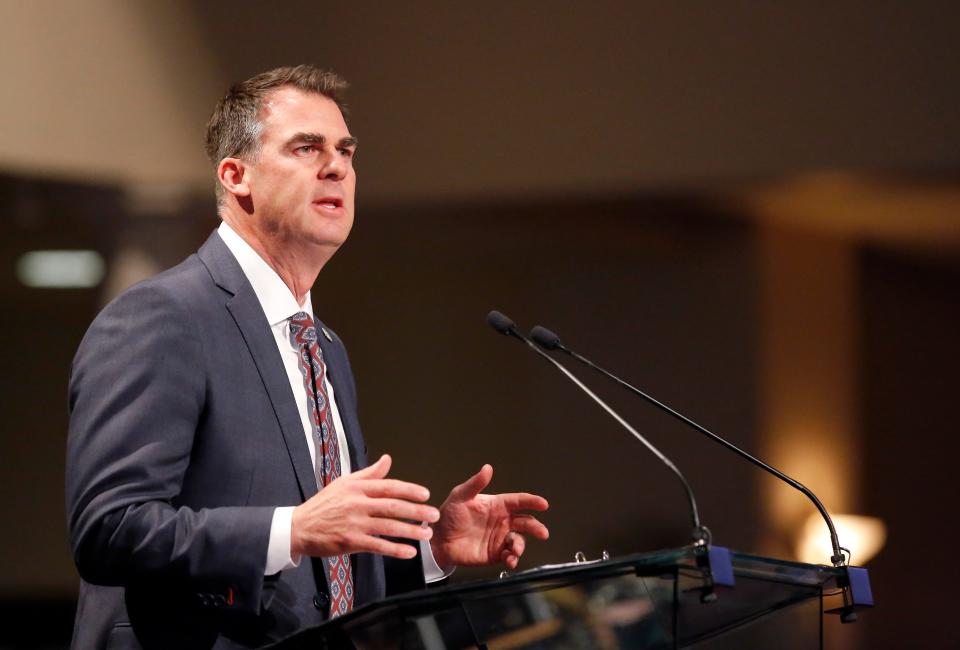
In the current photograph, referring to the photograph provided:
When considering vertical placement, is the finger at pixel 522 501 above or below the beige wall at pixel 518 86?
below

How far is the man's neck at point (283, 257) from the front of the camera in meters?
2.08

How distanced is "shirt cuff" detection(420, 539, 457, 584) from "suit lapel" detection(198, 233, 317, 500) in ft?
1.05

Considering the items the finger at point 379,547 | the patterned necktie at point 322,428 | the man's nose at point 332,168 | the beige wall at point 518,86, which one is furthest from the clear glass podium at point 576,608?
the beige wall at point 518,86

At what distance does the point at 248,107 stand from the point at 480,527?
822 millimetres

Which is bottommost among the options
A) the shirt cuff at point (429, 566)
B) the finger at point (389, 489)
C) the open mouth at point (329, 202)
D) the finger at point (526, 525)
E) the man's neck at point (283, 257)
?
the shirt cuff at point (429, 566)

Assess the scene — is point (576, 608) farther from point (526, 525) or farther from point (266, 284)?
point (266, 284)

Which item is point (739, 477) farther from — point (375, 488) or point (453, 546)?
point (375, 488)

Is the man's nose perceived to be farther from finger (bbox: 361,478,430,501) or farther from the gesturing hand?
finger (bbox: 361,478,430,501)

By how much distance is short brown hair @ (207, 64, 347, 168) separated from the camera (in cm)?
213

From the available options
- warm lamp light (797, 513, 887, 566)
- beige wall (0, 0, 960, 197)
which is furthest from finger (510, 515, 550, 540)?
warm lamp light (797, 513, 887, 566)

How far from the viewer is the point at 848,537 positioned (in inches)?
185

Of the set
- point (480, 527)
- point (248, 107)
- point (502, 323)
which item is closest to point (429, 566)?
point (480, 527)

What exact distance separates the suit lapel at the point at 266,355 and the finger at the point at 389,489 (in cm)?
33

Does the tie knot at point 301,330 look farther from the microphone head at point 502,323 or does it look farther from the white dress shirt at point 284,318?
the microphone head at point 502,323
